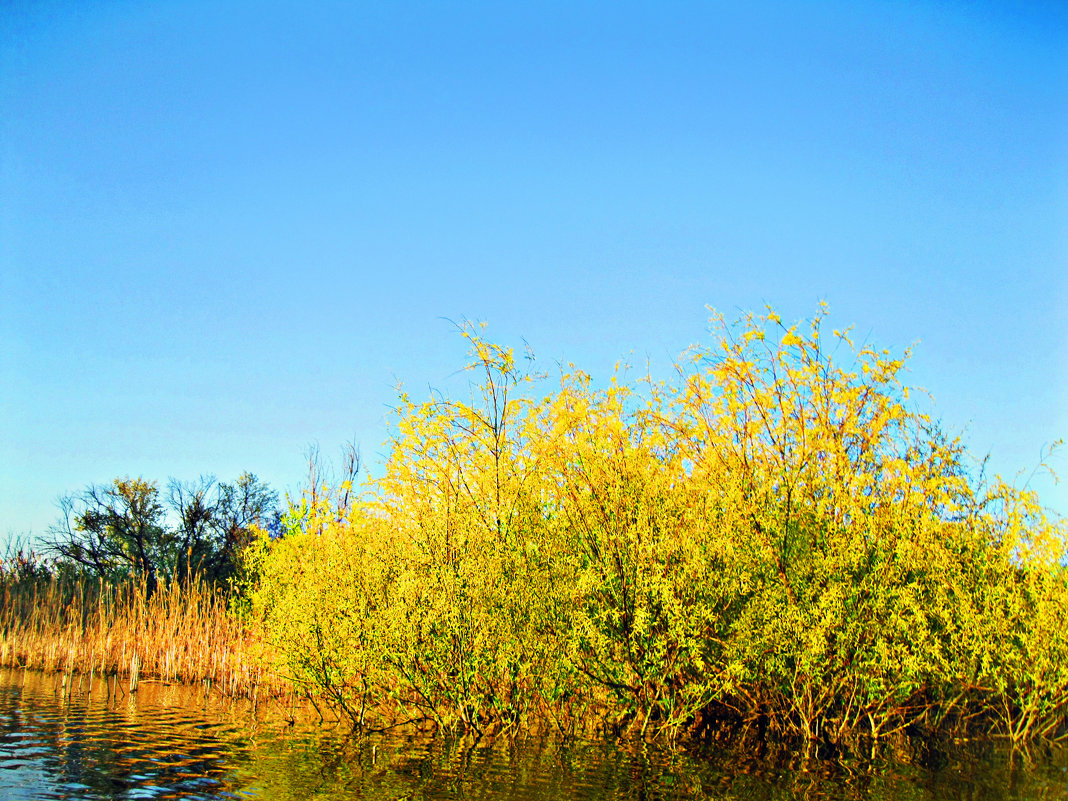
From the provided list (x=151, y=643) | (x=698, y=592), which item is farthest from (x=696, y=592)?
(x=151, y=643)

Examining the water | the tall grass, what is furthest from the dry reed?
the water

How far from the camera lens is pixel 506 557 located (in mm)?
14117

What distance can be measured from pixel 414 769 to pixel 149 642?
16648mm

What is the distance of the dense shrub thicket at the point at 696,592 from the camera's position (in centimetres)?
1347

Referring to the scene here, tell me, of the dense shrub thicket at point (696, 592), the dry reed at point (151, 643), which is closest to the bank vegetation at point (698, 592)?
the dense shrub thicket at point (696, 592)

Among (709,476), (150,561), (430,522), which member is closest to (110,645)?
(430,522)

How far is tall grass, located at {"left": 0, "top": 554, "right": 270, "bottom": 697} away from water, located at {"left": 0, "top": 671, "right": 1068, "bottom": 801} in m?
6.16

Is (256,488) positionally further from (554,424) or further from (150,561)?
(554,424)

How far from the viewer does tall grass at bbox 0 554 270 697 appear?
2409 centimetres

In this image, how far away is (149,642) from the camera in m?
26.3

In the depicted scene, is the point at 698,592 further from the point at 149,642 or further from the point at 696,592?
the point at 149,642

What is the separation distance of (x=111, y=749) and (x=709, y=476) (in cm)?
1131

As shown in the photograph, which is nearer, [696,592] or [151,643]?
[696,592]

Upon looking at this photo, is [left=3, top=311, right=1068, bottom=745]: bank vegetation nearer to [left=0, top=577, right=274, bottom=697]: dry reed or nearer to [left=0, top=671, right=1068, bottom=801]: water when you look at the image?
[left=0, top=671, right=1068, bottom=801]: water
